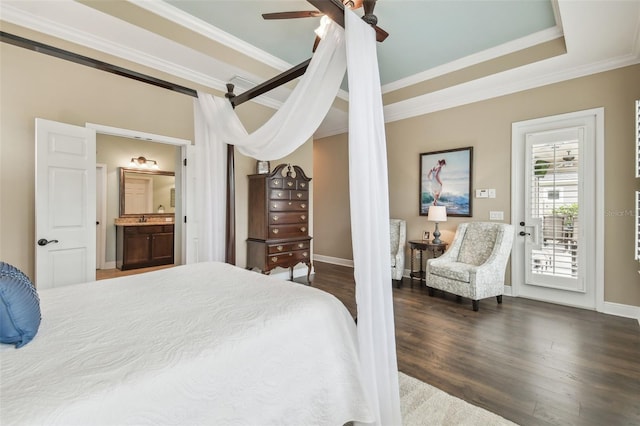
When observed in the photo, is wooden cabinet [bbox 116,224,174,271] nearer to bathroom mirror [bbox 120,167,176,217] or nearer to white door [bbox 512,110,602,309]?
bathroom mirror [bbox 120,167,176,217]

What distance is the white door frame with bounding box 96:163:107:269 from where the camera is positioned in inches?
217

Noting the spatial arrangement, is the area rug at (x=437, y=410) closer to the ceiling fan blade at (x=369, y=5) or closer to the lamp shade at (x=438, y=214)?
the ceiling fan blade at (x=369, y=5)

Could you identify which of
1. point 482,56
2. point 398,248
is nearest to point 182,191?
point 398,248

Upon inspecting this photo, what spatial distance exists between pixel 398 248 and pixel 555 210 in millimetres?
2076

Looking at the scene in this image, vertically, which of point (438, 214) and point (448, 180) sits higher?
point (448, 180)

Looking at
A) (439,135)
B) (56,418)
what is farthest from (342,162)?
(56,418)

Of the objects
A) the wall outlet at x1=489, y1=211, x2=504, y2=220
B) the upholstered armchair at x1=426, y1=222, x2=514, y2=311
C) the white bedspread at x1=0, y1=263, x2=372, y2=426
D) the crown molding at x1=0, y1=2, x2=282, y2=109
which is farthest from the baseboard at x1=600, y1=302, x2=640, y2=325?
the crown molding at x1=0, y1=2, x2=282, y2=109

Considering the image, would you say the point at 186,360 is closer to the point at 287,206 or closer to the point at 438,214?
the point at 287,206


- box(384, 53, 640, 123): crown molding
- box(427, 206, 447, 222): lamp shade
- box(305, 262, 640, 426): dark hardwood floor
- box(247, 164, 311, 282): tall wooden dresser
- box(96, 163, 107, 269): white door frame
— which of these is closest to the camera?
box(305, 262, 640, 426): dark hardwood floor

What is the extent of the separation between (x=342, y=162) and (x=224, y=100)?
369 centimetres

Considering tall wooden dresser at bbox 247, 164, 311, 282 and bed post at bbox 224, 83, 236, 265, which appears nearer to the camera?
bed post at bbox 224, 83, 236, 265

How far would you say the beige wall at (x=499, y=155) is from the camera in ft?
10.4

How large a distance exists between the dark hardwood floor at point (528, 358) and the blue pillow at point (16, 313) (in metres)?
2.15

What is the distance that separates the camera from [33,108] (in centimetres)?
263
